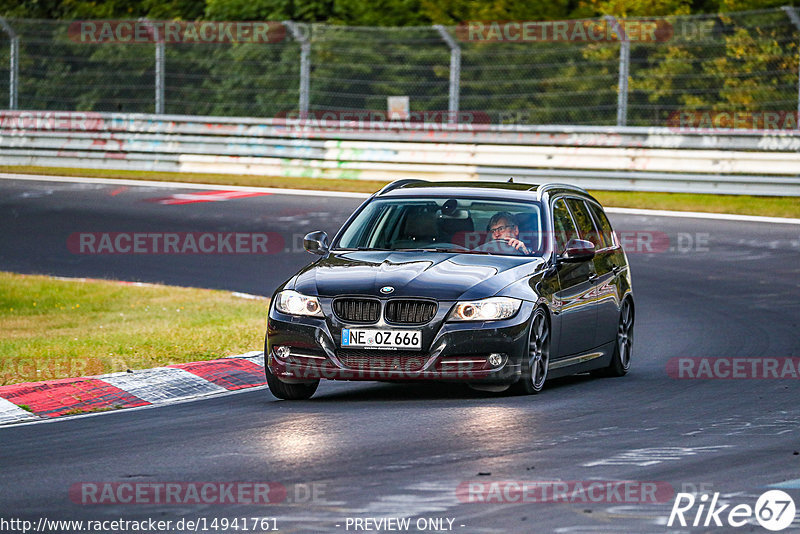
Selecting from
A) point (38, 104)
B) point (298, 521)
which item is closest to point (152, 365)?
point (298, 521)

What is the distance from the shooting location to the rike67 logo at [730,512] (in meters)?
6.33

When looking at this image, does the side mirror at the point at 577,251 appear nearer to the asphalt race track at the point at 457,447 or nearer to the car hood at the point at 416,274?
the car hood at the point at 416,274

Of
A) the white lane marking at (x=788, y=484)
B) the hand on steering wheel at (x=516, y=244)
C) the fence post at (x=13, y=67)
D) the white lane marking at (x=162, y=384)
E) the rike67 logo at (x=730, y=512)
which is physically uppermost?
the fence post at (x=13, y=67)

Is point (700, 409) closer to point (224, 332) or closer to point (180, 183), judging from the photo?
point (224, 332)

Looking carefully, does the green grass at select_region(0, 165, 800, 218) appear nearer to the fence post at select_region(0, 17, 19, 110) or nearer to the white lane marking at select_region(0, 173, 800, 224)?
the white lane marking at select_region(0, 173, 800, 224)

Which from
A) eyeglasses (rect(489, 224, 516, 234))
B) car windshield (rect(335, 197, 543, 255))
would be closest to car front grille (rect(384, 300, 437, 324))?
car windshield (rect(335, 197, 543, 255))

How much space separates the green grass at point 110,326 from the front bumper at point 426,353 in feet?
7.00

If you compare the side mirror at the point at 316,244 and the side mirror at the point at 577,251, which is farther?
the side mirror at the point at 316,244

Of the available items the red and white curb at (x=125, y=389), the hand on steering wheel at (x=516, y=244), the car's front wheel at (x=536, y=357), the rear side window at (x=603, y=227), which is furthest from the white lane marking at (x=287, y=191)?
the car's front wheel at (x=536, y=357)

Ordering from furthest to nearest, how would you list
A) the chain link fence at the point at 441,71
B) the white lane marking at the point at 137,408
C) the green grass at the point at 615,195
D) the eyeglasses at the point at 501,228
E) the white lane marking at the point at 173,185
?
the white lane marking at the point at 173,185
the chain link fence at the point at 441,71
the green grass at the point at 615,195
the eyeglasses at the point at 501,228
the white lane marking at the point at 137,408

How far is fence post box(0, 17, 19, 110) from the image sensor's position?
29750 mm

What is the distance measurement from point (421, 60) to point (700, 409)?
18.2m

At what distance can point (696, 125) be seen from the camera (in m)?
26.0

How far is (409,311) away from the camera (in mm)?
9773
